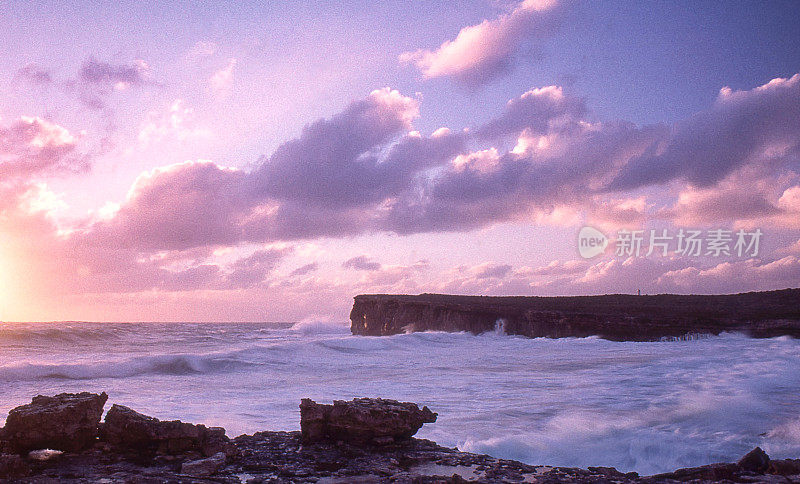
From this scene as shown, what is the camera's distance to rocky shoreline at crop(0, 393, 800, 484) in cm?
525

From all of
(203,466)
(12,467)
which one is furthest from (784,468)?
(12,467)

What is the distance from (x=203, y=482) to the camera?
5.13 m

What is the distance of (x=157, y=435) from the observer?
6246 millimetres

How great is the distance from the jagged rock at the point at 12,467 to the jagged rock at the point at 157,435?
3.36 ft

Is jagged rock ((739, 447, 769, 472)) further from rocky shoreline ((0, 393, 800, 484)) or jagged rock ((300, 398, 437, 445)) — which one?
jagged rock ((300, 398, 437, 445))

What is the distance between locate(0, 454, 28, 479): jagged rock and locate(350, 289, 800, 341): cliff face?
1291 inches

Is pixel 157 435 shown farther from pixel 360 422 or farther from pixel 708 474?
pixel 708 474

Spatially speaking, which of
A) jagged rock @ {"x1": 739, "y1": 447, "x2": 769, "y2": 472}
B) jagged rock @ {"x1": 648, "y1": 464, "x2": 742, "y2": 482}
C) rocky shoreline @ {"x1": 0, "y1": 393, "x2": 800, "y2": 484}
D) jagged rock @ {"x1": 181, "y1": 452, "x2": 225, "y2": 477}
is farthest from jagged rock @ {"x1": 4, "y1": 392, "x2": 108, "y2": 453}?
jagged rock @ {"x1": 739, "y1": 447, "x2": 769, "y2": 472}

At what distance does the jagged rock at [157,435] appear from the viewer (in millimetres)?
6234

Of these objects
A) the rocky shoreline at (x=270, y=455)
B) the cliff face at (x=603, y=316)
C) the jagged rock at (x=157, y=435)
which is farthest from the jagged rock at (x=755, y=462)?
the cliff face at (x=603, y=316)

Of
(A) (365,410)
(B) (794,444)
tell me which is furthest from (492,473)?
(B) (794,444)

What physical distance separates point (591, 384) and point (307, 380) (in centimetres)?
782

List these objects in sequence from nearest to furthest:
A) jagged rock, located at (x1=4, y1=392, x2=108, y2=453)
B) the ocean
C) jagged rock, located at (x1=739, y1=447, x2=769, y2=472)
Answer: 1. jagged rock, located at (x1=739, y1=447, x2=769, y2=472)
2. jagged rock, located at (x1=4, y1=392, x2=108, y2=453)
3. the ocean

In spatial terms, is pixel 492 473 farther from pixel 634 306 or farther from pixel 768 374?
pixel 634 306
